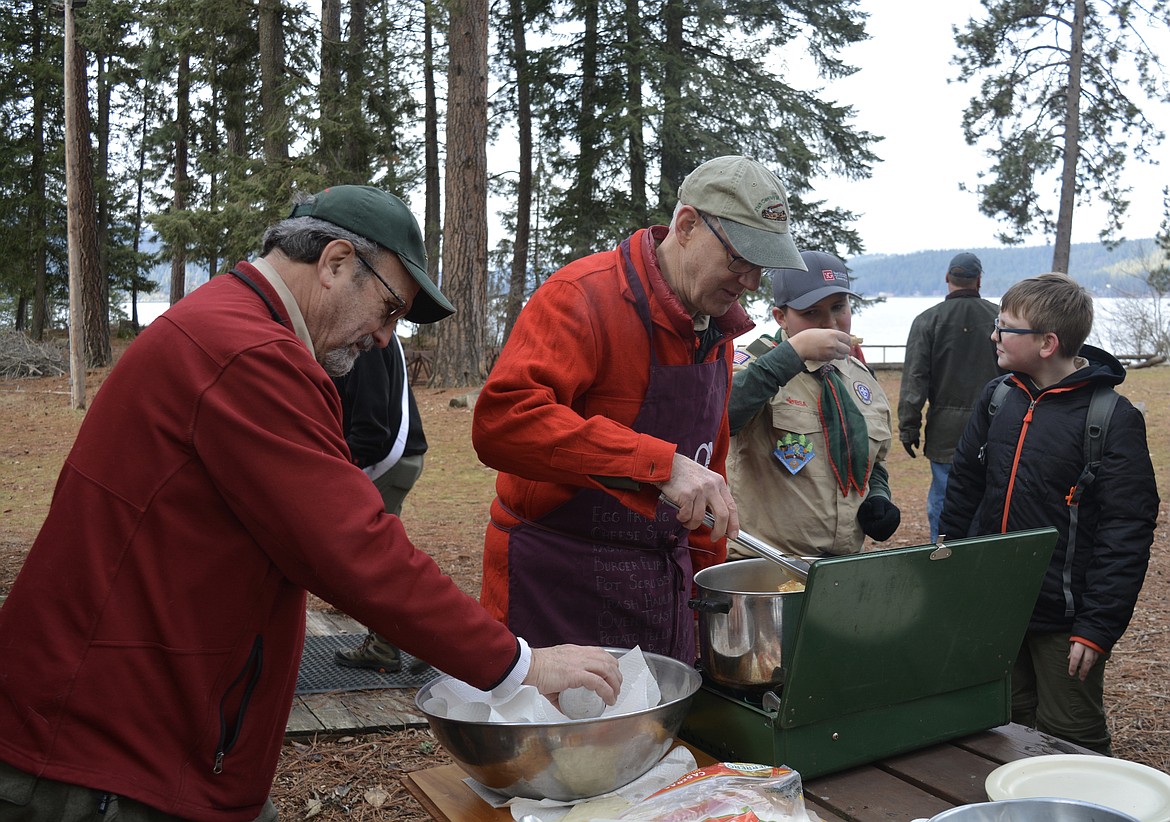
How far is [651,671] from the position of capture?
1.81 metres

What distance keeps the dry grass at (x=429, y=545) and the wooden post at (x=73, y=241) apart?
2.05 feet

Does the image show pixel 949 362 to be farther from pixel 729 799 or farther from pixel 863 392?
pixel 729 799

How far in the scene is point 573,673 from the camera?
164 centimetres

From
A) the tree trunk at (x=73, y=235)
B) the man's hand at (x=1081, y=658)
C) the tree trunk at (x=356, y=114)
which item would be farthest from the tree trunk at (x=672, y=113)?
the man's hand at (x=1081, y=658)

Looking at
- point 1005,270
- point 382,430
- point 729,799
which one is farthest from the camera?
point 1005,270

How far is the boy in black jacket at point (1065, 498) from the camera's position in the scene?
2.71 metres

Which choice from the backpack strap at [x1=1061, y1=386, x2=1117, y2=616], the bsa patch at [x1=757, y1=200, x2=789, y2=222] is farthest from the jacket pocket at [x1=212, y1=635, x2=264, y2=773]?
the backpack strap at [x1=1061, y1=386, x2=1117, y2=616]

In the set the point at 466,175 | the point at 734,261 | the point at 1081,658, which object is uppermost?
the point at 466,175

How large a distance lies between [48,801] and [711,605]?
3.57ft

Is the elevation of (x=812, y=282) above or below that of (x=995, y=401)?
above

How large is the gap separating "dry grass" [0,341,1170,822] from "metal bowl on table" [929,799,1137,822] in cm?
233

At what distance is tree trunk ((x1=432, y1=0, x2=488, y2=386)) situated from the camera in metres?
14.0

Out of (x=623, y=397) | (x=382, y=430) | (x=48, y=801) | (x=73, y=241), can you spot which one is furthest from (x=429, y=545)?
(x=73, y=241)

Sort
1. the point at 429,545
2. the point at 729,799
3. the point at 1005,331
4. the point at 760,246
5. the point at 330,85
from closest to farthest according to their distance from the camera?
the point at 729,799 → the point at 760,246 → the point at 1005,331 → the point at 429,545 → the point at 330,85
